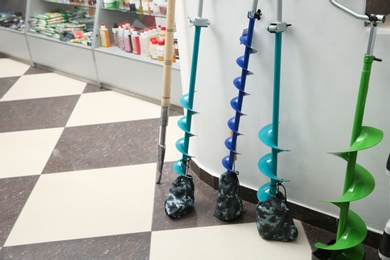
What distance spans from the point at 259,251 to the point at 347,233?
419mm

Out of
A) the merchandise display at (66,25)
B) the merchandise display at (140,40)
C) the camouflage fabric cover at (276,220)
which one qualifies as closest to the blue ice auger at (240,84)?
the camouflage fabric cover at (276,220)

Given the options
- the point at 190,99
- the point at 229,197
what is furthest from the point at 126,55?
the point at 229,197

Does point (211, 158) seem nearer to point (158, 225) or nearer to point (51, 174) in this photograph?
point (158, 225)

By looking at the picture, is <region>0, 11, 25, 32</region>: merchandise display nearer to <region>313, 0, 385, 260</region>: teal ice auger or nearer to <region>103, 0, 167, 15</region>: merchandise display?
<region>103, 0, 167, 15</region>: merchandise display

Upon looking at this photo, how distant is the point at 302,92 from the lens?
1.79m

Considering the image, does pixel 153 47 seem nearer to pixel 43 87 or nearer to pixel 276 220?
pixel 43 87

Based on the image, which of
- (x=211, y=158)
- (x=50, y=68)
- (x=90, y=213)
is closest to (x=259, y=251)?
(x=211, y=158)

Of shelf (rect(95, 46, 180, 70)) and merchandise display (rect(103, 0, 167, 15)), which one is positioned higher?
merchandise display (rect(103, 0, 167, 15))

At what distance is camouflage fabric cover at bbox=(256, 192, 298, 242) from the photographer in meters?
1.90

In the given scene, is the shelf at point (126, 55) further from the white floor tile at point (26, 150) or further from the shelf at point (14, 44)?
the shelf at point (14, 44)

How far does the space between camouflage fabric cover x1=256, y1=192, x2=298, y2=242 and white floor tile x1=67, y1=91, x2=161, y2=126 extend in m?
1.45

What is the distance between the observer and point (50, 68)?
4.25 metres

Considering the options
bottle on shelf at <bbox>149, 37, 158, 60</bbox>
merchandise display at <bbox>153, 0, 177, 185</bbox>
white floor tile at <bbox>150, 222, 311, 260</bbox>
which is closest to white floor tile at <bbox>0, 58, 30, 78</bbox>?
bottle on shelf at <bbox>149, 37, 158, 60</bbox>

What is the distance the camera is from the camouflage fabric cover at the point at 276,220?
190 centimetres
